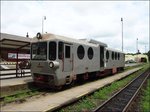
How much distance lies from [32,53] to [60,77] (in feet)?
8.07

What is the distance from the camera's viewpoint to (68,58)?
582 inches

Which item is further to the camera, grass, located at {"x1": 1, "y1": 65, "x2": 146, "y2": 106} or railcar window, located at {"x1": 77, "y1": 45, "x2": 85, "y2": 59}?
railcar window, located at {"x1": 77, "y1": 45, "x2": 85, "y2": 59}

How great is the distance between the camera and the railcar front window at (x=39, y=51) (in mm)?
14126

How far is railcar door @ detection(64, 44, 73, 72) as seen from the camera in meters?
14.4

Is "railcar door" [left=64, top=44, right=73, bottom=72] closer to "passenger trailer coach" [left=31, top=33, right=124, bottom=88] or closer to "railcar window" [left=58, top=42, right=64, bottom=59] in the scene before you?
"passenger trailer coach" [left=31, top=33, right=124, bottom=88]

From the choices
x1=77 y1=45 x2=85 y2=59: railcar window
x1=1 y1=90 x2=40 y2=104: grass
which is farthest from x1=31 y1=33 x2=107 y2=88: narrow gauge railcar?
x1=1 y1=90 x2=40 y2=104: grass

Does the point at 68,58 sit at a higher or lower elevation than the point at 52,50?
lower

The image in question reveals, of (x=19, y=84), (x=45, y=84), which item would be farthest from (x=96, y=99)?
(x=19, y=84)

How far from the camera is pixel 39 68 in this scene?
47.1ft

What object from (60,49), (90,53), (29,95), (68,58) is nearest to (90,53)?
(90,53)

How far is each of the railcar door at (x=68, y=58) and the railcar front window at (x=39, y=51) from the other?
3.92 ft

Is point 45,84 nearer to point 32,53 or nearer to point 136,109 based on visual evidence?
point 32,53

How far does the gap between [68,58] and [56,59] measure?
1252 mm

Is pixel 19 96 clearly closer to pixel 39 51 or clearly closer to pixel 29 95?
pixel 29 95
